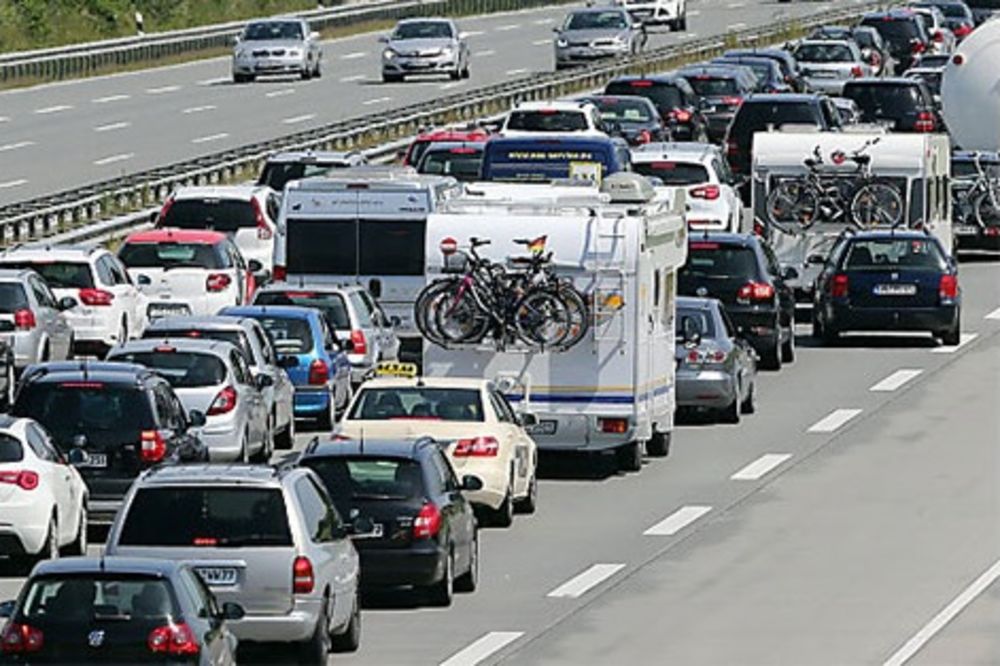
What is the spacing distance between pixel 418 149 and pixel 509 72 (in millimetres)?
30388

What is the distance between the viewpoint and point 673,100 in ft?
224

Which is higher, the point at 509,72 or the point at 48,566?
the point at 48,566

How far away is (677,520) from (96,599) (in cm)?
1274

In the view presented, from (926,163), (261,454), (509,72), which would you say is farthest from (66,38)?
(261,454)

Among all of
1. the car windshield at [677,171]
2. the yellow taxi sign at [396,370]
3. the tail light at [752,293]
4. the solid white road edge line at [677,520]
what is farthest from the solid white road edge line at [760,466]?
the car windshield at [677,171]

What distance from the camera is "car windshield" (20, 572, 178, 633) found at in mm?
21016

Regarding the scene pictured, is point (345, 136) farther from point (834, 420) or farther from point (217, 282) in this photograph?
point (834, 420)

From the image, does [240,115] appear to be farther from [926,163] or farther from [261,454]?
[261,454]

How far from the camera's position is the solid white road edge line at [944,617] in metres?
26.0

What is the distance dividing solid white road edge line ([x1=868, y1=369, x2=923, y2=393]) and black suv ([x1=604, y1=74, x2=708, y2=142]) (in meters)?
21.3

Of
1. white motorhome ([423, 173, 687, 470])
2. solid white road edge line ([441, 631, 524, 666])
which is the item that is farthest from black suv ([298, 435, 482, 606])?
white motorhome ([423, 173, 687, 470])

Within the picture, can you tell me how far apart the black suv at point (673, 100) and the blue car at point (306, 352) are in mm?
27973

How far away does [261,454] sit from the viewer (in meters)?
35.5

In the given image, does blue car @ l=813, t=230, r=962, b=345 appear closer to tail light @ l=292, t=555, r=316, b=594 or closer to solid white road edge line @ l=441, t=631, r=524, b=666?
solid white road edge line @ l=441, t=631, r=524, b=666
